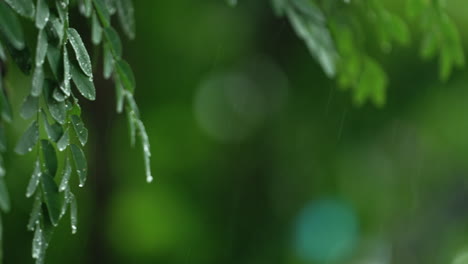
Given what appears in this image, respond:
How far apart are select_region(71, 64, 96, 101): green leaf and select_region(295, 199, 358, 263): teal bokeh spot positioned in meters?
7.57

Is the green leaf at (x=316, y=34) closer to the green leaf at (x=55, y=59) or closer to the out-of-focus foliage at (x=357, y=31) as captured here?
the out-of-focus foliage at (x=357, y=31)

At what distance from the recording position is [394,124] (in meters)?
9.05

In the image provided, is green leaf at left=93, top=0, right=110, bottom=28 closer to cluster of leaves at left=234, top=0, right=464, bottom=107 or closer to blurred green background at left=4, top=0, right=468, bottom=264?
cluster of leaves at left=234, top=0, right=464, bottom=107

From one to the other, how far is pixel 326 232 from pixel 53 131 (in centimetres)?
892

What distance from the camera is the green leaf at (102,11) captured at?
202 centimetres

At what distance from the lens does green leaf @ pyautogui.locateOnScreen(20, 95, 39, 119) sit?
171 cm

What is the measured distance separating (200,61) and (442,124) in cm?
246

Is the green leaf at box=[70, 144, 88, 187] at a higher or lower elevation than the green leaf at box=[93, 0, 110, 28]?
lower

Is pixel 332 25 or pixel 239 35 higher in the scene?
pixel 332 25

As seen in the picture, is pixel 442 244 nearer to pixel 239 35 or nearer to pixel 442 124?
pixel 442 124

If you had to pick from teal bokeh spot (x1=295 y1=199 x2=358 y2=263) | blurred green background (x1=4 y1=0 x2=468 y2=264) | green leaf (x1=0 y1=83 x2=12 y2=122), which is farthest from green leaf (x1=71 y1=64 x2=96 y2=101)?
teal bokeh spot (x1=295 y1=199 x2=358 y2=263)

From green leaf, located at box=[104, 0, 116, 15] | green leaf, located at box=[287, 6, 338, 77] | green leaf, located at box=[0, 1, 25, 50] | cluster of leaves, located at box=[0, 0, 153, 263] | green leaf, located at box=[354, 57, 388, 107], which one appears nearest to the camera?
green leaf, located at box=[0, 1, 25, 50]

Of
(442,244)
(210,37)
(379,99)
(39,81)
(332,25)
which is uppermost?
(39,81)

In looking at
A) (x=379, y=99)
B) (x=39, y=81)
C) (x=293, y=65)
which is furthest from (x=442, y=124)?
(x=39, y=81)
